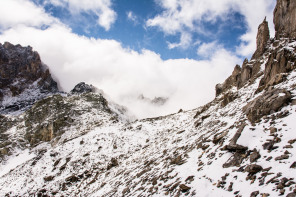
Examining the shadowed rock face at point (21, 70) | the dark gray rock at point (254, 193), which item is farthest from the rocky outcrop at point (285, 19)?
the shadowed rock face at point (21, 70)

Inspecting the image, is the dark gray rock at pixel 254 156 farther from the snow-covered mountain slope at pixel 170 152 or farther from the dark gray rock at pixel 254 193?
the dark gray rock at pixel 254 193

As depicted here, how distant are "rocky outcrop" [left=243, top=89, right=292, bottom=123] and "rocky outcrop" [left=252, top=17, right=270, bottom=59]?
101ft

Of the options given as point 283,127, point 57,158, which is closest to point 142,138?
point 57,158

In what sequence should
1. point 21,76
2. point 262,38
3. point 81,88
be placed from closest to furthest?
1. point 262,38
2. point 81,88
3. point 21,76

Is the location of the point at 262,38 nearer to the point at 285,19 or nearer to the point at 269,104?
the point at 285,19

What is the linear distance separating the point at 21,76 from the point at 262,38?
189m

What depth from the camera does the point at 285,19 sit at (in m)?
36.5

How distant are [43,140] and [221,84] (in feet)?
189

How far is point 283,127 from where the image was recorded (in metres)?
11.0

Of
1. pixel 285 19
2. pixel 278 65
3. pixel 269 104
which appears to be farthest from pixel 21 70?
pixel 269 104

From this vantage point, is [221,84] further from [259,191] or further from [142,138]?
[259,191]

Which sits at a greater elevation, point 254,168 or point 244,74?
point 244,74

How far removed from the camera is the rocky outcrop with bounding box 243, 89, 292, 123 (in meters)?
13.3

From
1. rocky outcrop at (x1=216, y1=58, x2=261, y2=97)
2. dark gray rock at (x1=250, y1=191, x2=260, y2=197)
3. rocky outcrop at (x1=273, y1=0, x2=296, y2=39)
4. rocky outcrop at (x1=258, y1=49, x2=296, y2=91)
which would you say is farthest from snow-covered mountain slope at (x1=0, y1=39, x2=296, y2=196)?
rocky outcrop at (x1=273, y1=0, x2=296, y2=39)
